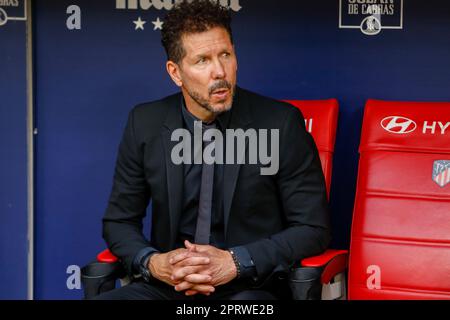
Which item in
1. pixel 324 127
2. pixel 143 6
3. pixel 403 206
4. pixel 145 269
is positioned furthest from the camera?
pixel 143 6

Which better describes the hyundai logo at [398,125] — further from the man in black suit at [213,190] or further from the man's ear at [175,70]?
the man's ear at [175,70]

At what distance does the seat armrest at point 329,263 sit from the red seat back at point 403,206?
15 cm

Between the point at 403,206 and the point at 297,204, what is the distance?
45 centimetres

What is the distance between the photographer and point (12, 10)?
311 centimetres

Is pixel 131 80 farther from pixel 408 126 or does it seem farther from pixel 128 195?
pixel 408 126

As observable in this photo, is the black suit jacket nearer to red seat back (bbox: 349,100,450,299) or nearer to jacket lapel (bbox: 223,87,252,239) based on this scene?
jacket lapel (bbox: 223,87,252,239)

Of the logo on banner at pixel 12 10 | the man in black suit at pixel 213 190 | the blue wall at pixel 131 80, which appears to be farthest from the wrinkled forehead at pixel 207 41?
the logo on banner at pixel 12 10

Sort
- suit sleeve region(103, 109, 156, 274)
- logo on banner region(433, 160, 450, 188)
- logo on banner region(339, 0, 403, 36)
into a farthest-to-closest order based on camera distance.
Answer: logo on banner region(339, 0, 403, 36) → logo on banner region(433, 160, 450, 188) → suit sleeve region(103, 109, 156, 274)

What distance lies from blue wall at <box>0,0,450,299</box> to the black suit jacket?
700 millimetres

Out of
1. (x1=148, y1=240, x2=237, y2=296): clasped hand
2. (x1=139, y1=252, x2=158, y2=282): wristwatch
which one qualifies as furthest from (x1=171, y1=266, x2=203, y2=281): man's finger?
(x1=139, y1=252, x2=158, y2=282): wristwatch

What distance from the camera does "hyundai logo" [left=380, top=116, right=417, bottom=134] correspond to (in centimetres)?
260

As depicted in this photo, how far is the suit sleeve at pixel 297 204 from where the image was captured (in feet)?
7.16

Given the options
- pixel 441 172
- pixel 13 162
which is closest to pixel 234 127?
pixel 441 172
